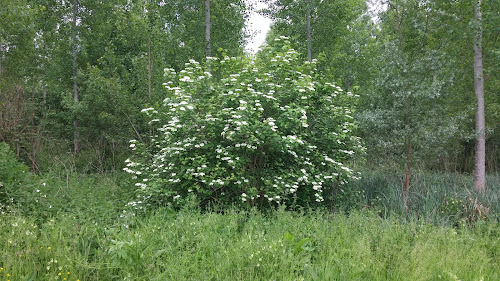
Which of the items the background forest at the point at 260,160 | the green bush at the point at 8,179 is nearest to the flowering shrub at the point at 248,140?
the background forest at the point at 260,160

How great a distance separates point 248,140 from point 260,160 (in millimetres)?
837

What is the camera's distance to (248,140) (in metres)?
5.04

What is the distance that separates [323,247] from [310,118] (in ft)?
10.1

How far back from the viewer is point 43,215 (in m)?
4.57

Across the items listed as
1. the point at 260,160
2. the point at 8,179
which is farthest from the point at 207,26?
the point at 8,179

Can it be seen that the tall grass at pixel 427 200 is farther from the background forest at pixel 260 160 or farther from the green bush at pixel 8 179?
the green bush at pixel 8 179

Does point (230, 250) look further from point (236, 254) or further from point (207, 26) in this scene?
point (207, 26)

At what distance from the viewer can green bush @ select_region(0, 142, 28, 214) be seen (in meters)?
4.74

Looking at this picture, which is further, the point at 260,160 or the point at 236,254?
the point at 260,160

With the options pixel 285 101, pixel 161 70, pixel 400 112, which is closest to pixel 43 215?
pixel 285 101

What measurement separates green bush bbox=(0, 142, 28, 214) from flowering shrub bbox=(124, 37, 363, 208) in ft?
5.38

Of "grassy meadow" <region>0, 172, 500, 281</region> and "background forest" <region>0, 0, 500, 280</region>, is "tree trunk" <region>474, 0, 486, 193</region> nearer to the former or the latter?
"background forest" <region>0, 0, 500, 280</region>

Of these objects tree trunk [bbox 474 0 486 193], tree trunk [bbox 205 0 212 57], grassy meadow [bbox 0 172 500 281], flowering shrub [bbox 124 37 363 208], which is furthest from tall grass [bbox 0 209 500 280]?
tree trunk [bbox 205 0 212 57]

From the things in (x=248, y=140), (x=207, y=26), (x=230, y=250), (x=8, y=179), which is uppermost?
(x=207, y=26)
